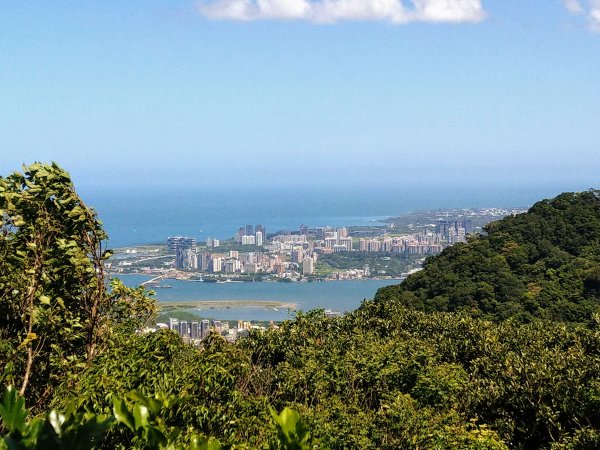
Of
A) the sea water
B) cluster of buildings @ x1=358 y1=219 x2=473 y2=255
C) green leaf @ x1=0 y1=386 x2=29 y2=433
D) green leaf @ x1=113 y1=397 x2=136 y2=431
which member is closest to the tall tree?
green leaf @ x1=113 y1=397 x2=136 y2=431

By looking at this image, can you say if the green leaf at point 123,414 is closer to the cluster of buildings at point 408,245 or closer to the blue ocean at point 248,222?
the blue ocean at point 248,222

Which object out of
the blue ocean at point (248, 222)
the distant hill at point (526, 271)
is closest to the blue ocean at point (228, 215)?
the blue ocean at point (248, 222)

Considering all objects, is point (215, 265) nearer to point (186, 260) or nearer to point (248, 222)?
point (186, 260)

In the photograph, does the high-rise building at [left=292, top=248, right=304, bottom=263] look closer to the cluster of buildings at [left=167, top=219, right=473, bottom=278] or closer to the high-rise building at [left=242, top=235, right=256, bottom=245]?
the cluster of buildings at [left=167, top=219, right=473, bottom=278]

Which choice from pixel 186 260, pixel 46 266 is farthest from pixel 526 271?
pixel 186 260

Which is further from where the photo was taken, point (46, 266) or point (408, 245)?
point (408, 245)

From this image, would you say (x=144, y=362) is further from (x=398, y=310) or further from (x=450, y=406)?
(x=398, y=310)
